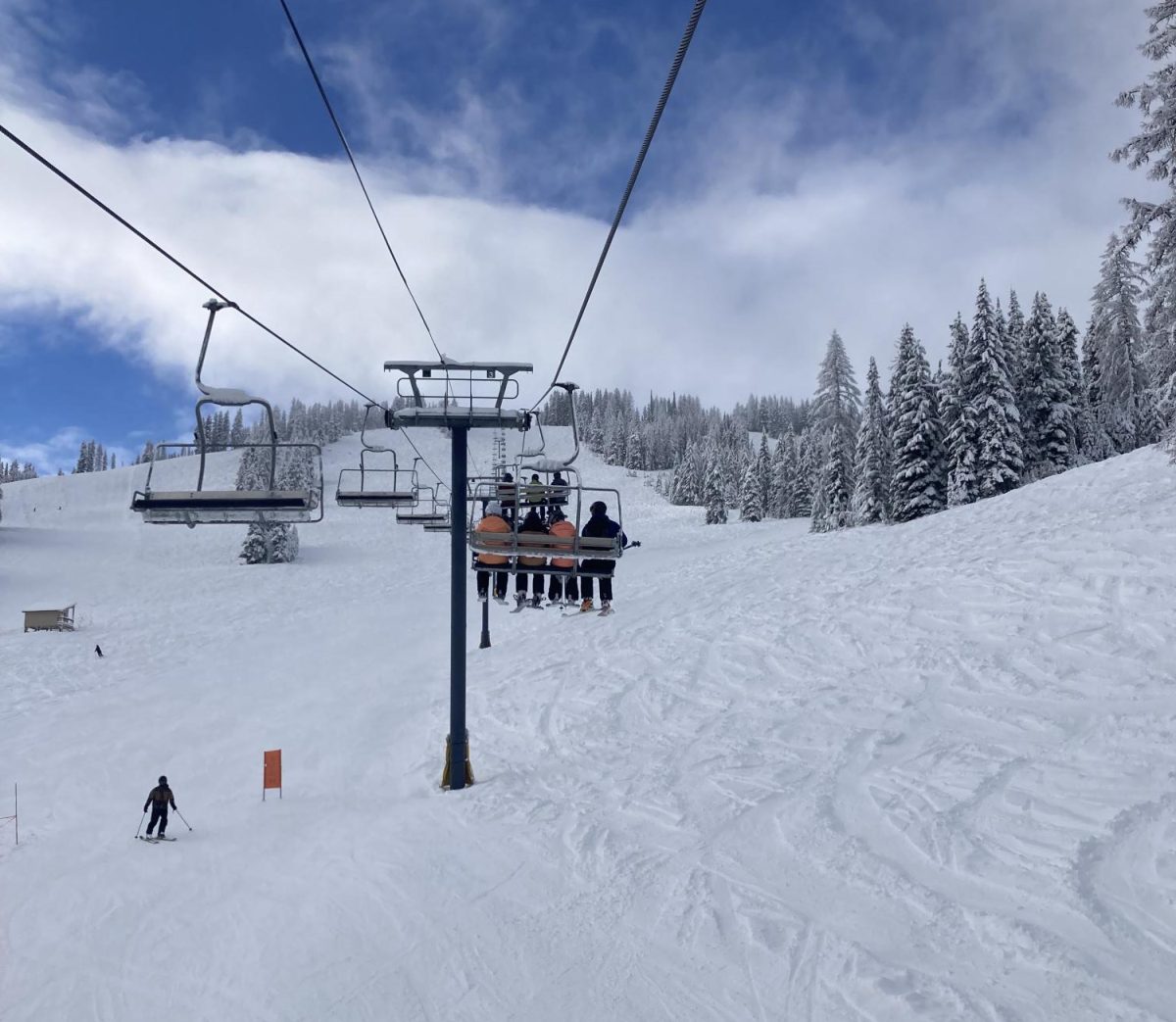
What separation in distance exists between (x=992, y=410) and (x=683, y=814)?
3399cm

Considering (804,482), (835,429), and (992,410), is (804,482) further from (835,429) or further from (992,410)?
(992,410)

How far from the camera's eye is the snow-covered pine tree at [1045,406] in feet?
126

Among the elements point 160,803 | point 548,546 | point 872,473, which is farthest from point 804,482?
point 160,803

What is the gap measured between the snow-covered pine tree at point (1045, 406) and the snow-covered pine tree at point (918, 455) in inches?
177

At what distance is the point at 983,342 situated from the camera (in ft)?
121

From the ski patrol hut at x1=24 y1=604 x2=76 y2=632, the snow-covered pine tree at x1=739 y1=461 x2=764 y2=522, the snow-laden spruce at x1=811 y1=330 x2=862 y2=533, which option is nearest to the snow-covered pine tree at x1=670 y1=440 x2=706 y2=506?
the snow-covered pine tree at x1=739 y1=461 x2=764 y2=522

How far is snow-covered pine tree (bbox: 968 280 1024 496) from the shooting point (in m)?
35.8

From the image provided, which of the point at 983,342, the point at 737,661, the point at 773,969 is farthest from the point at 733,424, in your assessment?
the point at 773,969

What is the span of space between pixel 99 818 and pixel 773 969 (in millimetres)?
12045

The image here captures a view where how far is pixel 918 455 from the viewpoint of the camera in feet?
128

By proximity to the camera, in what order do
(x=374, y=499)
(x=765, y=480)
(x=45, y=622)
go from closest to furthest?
(x=374, y=499), (x=45, y=622), (x=765, y=480)

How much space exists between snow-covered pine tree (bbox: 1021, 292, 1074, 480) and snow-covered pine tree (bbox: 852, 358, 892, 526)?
756 cm

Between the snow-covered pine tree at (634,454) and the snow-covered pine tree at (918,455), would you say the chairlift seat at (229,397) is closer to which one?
the snow-covered pine tree at (918,455)

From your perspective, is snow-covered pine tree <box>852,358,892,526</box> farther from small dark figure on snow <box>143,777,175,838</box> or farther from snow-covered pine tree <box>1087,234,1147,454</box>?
small dark figure on snow <box>143,777,175,838</box>
